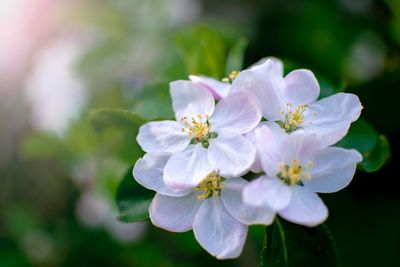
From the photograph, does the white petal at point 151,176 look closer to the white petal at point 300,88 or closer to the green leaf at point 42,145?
the white petal at point 300,88

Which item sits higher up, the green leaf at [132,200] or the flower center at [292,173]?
the flower center at [292,173]

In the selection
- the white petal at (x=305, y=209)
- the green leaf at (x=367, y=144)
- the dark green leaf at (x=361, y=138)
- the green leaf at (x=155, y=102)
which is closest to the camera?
the white petal at (x=305, y=209)

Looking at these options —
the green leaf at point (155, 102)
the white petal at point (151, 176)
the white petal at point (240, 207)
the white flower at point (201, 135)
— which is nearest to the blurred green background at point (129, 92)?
the green leaf at point (155, 102)

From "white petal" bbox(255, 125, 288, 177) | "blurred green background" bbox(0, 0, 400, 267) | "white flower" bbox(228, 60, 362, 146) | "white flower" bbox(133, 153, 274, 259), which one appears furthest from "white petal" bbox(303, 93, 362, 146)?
"blurred green background" bbox(0, 0, 400, 267)

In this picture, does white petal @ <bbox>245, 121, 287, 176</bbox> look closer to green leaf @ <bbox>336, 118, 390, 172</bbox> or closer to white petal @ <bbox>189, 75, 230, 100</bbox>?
white petal @ <bbox>189, 75, 230, 100</bbox>

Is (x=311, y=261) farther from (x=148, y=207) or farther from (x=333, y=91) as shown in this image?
(x=333, y=91)

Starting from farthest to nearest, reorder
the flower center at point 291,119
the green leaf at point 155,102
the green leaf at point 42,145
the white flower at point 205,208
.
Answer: the green leaf at point 42,145 < the green leaf at point 155,102 < the flower center at point 291,119 < the white flower at point 205,208
